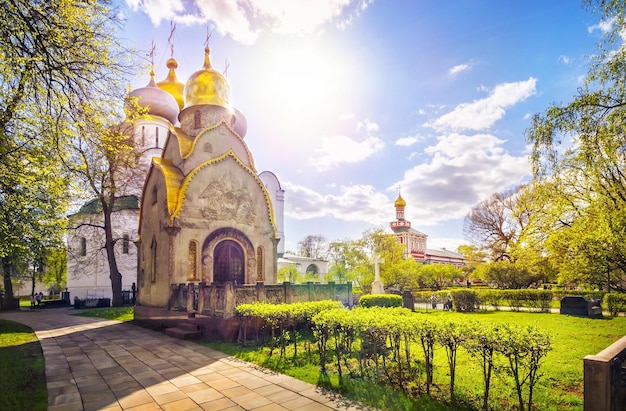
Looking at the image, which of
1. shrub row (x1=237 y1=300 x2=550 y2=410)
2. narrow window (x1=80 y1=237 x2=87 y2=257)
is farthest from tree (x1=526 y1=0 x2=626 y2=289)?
narrow window (x1=80 y1=237 x2=87 y2=257)

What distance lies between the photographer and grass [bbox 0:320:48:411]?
19.1 feet

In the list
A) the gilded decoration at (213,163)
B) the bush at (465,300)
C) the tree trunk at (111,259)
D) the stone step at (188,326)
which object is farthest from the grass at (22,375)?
the bush at (465,300)

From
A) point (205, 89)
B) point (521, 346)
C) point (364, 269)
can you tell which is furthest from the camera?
point (364, 269)

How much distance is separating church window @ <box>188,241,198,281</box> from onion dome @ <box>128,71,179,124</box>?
Answer: 18804 millimetres

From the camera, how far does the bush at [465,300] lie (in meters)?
19.7

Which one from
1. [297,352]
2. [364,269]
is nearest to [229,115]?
[297,352]

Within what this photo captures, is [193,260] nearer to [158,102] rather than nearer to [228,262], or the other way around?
[228,262]

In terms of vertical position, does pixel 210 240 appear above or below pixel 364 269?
above

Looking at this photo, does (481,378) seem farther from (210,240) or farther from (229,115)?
(229,115)

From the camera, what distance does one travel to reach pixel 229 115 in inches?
784

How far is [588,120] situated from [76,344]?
53.2 feet

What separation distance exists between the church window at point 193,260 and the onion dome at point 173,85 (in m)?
20.7

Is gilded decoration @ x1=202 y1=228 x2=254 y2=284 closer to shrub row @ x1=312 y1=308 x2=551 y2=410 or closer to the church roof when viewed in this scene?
shrub row @ x1=312 y1=308 x2=551 y2=410

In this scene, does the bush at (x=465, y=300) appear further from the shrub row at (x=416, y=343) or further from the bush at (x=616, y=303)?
the shrub row at (x=416, y=343)
